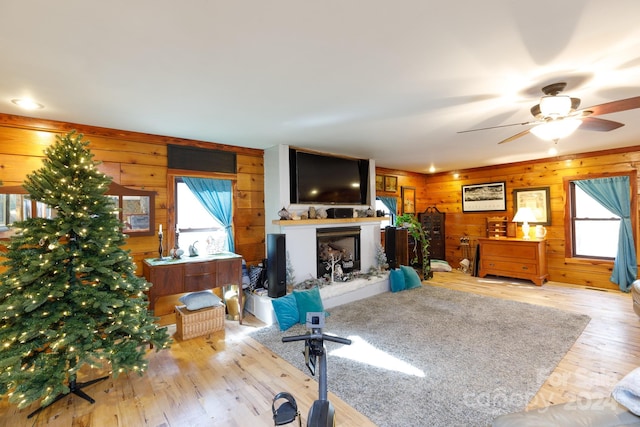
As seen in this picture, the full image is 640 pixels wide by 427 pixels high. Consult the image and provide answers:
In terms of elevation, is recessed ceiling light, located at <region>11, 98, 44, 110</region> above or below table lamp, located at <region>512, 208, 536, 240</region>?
above

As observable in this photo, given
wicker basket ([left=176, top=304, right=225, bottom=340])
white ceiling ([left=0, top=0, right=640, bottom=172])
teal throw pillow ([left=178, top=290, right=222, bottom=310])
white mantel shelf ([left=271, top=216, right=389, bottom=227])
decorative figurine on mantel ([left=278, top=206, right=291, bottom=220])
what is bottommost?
wicker basket ([left=176, top=304, right=225, bottom=340])

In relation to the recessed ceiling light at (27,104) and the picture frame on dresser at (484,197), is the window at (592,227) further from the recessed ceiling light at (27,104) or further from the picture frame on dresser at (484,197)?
the recessed ceiling light at (27,104)

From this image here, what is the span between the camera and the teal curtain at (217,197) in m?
3.80

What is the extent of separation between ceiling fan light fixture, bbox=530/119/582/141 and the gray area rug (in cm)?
→ 192

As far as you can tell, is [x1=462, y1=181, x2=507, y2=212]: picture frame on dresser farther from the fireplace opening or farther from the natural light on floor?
the natural light on floor

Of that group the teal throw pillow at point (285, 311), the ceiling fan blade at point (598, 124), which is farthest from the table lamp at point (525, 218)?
the teal throw pillow at point (285, 311)

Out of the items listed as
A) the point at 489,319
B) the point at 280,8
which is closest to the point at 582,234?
the point at 489,319

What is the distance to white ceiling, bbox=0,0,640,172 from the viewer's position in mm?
1415

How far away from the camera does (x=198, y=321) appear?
321 cm

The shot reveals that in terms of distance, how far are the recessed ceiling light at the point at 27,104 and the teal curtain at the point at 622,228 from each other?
293 inches

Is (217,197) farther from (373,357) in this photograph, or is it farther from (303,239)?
(373,357)

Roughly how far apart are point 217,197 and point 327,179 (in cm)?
168

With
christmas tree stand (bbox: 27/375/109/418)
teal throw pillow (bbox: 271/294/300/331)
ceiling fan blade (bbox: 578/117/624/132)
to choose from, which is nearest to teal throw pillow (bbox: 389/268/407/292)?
teal throw pillow (bbox: 271/294/300/331)

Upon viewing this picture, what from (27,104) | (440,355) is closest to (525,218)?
(440,355)
